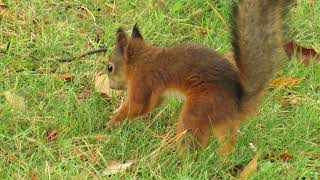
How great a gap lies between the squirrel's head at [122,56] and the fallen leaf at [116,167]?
24.5 inches

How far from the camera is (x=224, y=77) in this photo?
11.0ft

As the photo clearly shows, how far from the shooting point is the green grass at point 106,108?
10.8 feet

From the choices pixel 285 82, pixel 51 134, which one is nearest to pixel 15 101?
pixel 51 134

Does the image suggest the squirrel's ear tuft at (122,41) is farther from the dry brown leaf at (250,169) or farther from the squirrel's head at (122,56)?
the dry brown leaf at (250,169)

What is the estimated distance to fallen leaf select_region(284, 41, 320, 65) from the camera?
4.52 m

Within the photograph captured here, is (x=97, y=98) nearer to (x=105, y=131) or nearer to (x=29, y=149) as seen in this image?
(x=105, y=131)

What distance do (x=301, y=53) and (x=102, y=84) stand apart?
4.44 ft

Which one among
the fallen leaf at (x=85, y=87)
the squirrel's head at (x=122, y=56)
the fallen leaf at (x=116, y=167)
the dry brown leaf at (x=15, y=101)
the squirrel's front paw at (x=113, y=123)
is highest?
the squirrel's head at (x=122, y=56)

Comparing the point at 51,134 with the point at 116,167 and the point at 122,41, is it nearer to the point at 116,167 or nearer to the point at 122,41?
the point at 116,167

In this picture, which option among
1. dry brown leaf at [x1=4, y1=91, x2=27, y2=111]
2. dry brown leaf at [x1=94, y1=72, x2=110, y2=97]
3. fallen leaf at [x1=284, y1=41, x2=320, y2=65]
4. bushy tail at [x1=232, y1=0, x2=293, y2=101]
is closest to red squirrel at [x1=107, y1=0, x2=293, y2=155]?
bushy tail at [x1=232, y1=0, x2=293, y2=101]

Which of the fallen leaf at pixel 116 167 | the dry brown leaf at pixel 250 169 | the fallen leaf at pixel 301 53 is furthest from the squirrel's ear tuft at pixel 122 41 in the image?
the fallen leaf at pixel 301 53

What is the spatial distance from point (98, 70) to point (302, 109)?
48.6 inches

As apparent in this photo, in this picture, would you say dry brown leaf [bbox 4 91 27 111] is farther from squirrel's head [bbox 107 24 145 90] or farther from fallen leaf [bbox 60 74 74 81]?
squirrel's head [bbox 107 24 145 90]

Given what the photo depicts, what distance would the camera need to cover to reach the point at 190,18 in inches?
198
